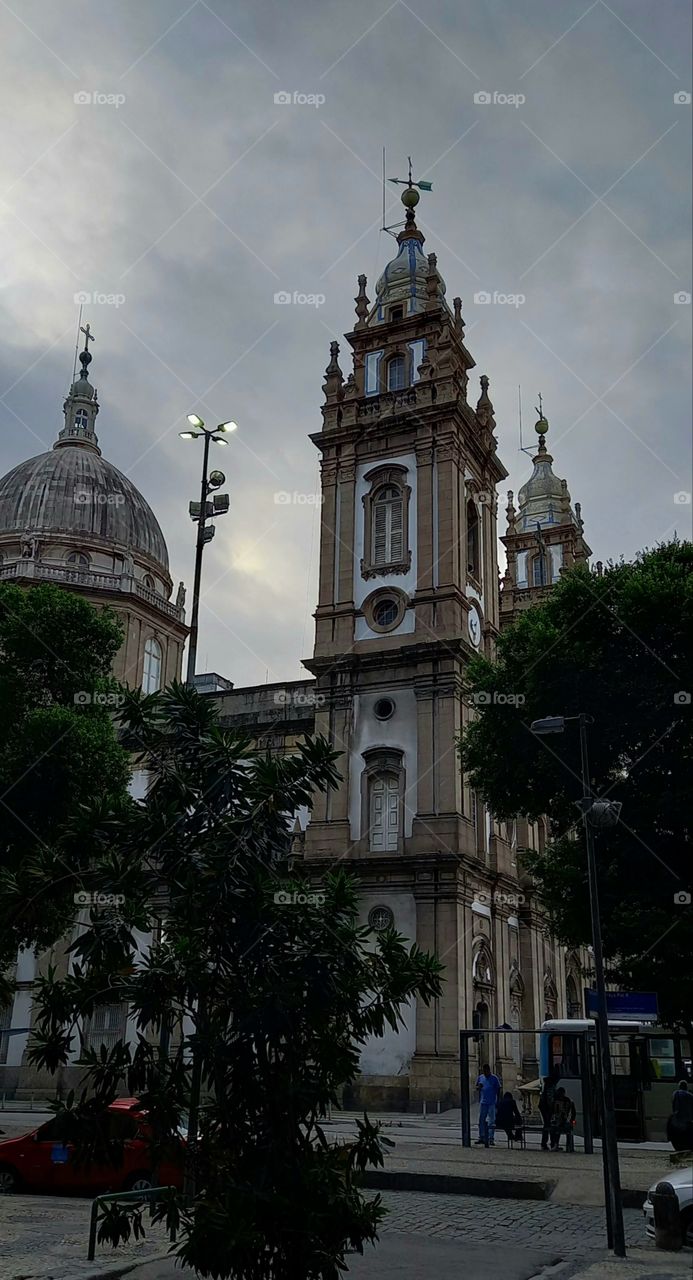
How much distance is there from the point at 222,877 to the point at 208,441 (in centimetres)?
1236

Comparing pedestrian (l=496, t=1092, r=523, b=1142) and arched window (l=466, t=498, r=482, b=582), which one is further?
arched window (l=466, t=498, r=482, b=582)

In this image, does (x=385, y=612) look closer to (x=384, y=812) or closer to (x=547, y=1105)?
(x=384, y=812)

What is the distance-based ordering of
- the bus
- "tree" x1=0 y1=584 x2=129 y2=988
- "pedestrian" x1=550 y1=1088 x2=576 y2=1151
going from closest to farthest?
1. "pedestrian" x1=550 y1=1088 x2=576 y2=1151
2. the bus
3. "tree" x1=0 y1=584 x2=129 y2=988

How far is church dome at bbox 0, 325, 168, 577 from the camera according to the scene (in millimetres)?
61875

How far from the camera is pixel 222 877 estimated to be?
9938 millimetres

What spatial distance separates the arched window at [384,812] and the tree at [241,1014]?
2780 cm

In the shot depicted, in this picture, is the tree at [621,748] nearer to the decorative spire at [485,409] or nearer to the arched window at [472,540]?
the arched window at [472,540]

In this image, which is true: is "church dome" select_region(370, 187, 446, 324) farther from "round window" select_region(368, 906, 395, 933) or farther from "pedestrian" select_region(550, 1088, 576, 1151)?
"pedestrian" select_region(550, 1088, 576, 1151)

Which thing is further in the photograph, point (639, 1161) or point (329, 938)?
point (639, 1161)

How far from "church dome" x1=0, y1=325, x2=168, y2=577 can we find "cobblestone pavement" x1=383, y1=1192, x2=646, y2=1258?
48.3m

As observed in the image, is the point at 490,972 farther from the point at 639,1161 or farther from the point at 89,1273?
the point at 89,1273

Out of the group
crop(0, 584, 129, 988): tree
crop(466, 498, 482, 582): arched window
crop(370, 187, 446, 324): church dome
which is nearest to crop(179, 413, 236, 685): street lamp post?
crop(0, 584, 129, 988): tree

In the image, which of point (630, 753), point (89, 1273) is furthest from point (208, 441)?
point (89, 1273)

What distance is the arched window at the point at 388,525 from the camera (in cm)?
4147
